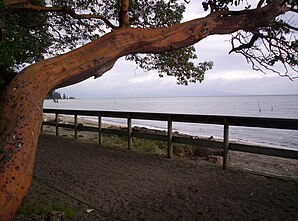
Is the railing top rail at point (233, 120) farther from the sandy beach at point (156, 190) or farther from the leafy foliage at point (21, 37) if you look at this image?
the leafy foliage at point (21, 37)

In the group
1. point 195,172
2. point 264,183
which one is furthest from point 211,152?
point 264,183

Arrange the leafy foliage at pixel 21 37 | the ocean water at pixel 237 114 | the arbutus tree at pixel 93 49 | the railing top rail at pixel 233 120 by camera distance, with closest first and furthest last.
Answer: the arbutus tree at pixel 93 49 → the leafy foliage at pixel 21 37 → the railing top rail at pixel 233 120 → the ocean water at pixel 237 114

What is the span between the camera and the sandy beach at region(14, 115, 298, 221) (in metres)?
3.71

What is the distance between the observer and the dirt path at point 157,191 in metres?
3.71

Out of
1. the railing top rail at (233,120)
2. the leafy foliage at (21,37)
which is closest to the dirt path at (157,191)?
the railing top rail at (233,120)

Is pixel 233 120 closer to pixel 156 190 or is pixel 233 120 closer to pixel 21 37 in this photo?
pixel 156 190

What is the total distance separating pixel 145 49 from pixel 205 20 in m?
1.16

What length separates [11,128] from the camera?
2.78 m

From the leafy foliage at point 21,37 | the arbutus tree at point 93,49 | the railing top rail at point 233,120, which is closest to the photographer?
the arbutus tree at point 93,49

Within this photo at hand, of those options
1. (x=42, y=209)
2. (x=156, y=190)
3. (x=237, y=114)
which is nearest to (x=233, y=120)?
(x=156, y=190)

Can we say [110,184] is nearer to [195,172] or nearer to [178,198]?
[178,198]

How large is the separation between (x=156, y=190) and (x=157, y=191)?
57mm

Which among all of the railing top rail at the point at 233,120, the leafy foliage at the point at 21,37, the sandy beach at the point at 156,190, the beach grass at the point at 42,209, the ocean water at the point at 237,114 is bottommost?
the ocean water at the point at 237,114

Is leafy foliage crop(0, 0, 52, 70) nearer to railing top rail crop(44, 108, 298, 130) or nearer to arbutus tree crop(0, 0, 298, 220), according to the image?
arbutus tree crop(0, 0, 298, 220)
